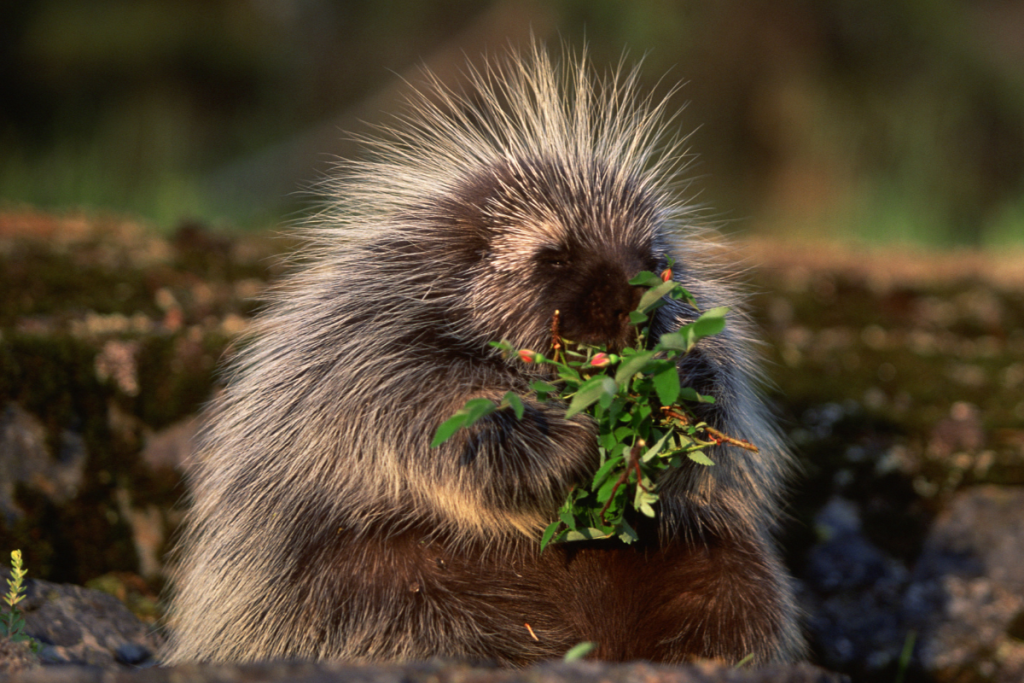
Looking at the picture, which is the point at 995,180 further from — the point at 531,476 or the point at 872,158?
the point at 531,476

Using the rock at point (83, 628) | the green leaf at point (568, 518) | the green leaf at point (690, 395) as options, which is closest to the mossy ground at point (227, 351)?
the rock at point (83, 628)

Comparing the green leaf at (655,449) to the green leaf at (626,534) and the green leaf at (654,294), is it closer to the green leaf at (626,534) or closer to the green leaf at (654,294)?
the green leaf at (626,534)

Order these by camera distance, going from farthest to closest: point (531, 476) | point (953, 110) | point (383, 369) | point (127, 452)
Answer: point (953, 110) → point (127, 452) → point (383, 369) → point (531, 476)

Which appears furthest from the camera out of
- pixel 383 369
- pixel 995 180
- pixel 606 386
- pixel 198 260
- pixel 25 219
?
pixel 995 180

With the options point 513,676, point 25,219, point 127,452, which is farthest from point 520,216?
point 25,219

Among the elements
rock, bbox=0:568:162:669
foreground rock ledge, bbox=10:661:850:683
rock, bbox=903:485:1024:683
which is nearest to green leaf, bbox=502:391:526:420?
foreground rock ledge, bbox=10:661:850:683
